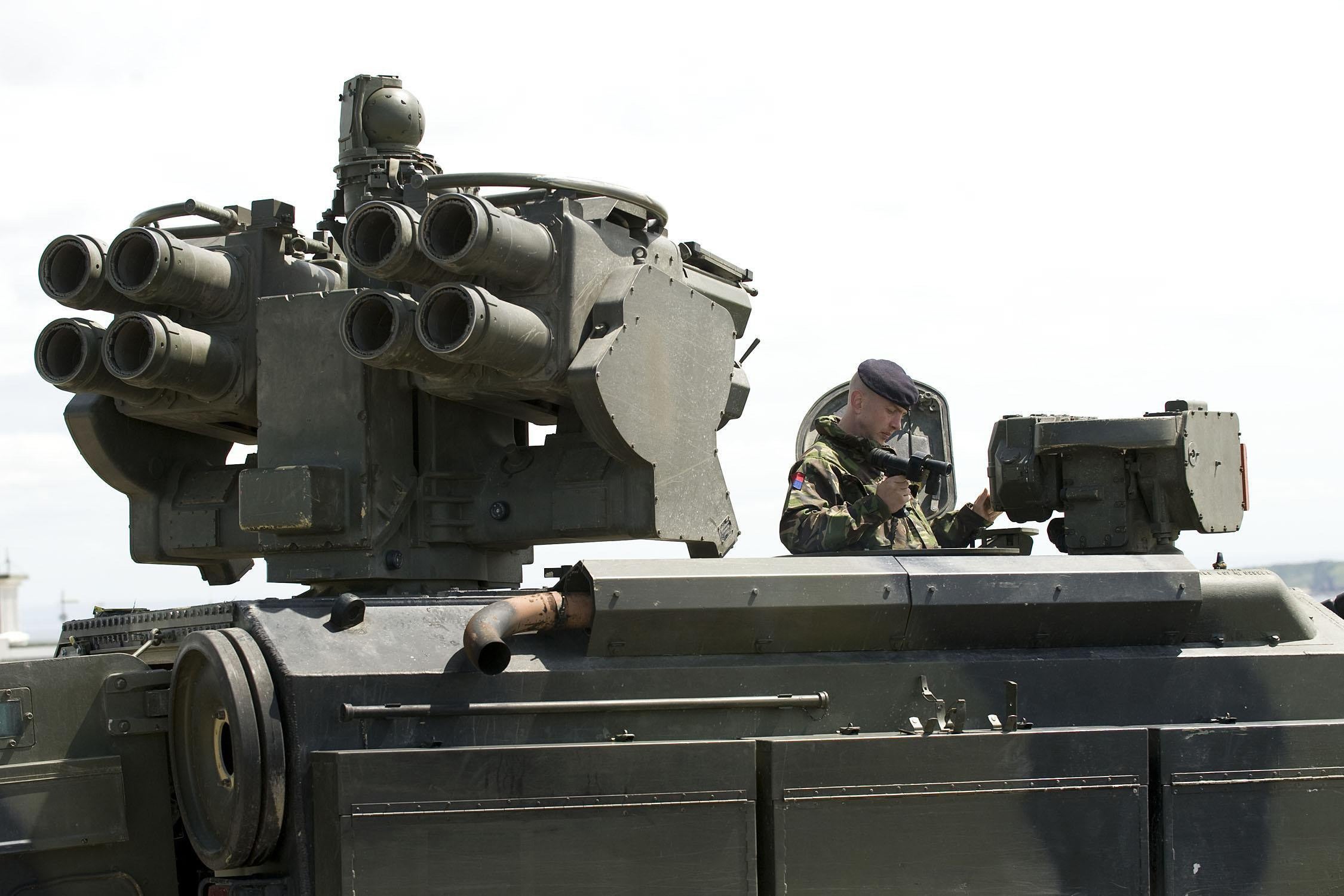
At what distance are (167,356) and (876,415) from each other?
11.1 ft

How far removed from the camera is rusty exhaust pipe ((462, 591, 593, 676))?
5.75 metres

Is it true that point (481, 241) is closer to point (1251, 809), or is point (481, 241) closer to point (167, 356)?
point (167, 356)

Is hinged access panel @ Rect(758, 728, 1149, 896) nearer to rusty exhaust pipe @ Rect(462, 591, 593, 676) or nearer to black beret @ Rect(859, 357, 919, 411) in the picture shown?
rusty exhaust pipe @ Rect(462, 591, 593, 676)

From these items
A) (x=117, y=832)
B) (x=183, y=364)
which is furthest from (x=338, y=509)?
(x=117, y=832)

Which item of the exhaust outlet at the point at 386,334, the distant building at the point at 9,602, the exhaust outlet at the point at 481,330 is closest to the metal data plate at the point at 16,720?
the exhaust outlet at the point at 386,334

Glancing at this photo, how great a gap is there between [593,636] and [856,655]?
3.36 feet

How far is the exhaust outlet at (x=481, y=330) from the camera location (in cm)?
727

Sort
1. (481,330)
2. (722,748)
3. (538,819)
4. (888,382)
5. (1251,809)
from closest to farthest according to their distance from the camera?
(538,819)
(722,748)
(1251,809)
(481,330)
(888,382)

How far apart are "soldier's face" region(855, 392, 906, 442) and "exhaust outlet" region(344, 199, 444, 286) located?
82.5 inches

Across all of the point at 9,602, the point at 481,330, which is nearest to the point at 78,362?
the point at 481,330

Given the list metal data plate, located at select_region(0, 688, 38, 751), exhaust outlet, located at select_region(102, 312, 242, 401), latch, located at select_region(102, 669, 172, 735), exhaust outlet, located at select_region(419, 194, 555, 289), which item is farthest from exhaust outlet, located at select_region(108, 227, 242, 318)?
metal data plate, located at select_region(0, 688, 38, 751)

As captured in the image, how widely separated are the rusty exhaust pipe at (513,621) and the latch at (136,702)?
1.20 m

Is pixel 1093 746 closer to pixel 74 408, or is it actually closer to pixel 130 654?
pixel 130 654

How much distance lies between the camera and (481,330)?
23.8 ft
